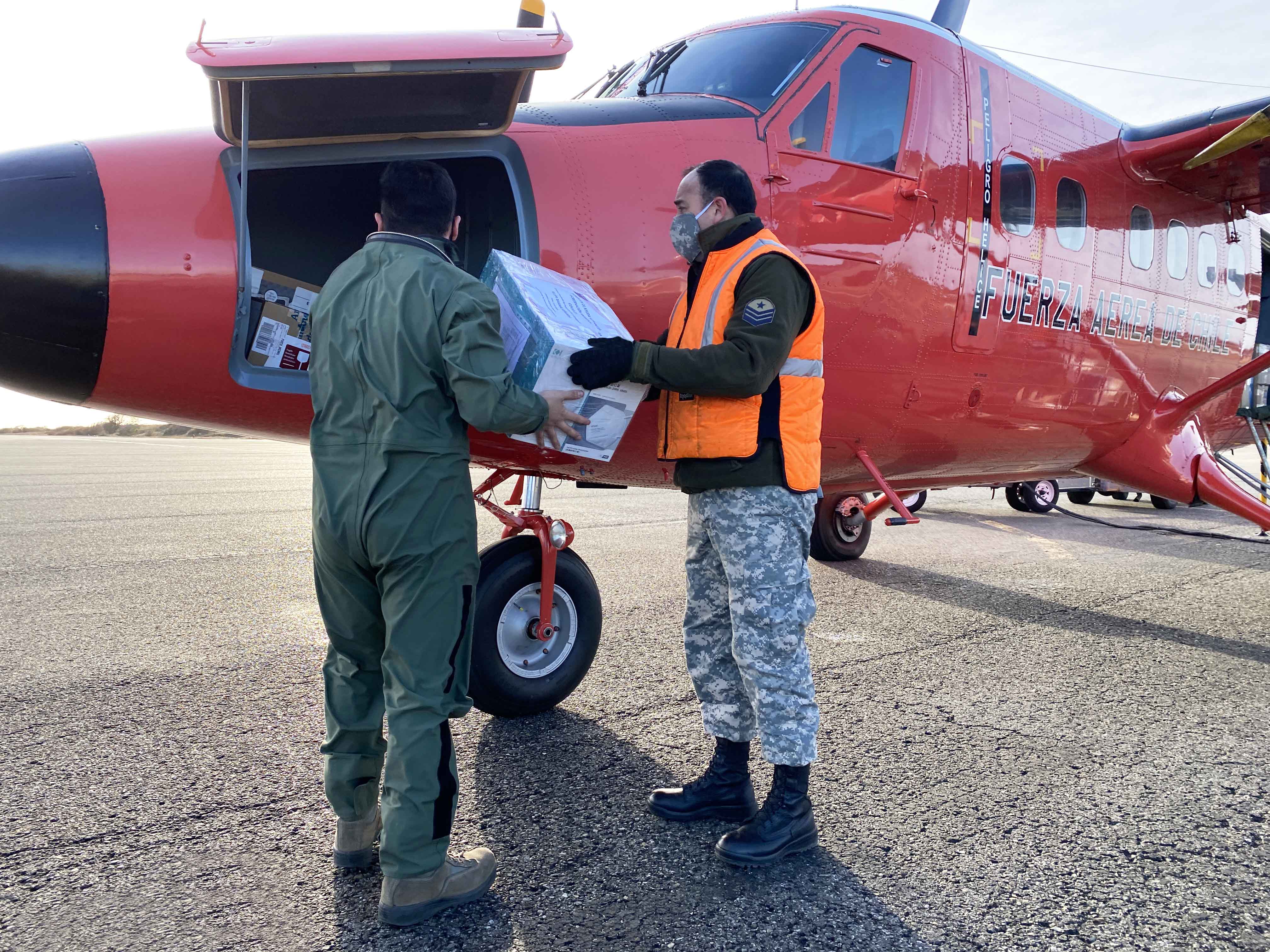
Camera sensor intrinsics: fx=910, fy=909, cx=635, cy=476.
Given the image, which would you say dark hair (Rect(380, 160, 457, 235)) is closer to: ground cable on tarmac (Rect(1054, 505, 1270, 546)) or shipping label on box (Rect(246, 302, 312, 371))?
shipping label on box (Rect(246, 302, 312, 371))

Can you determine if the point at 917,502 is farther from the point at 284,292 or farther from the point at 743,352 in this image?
the point at 284,292

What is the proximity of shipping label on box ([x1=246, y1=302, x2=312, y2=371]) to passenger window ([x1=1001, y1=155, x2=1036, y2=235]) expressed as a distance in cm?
353

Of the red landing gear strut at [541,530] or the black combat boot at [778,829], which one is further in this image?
the red landing gear strut at [541,530]

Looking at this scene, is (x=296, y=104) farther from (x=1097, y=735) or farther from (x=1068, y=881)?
(x=1097, y=735)

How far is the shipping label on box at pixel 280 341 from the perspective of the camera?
3049 millimetres

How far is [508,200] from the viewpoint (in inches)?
144

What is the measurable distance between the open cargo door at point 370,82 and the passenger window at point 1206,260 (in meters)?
5.59

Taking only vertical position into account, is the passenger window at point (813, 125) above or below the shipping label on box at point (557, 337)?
above

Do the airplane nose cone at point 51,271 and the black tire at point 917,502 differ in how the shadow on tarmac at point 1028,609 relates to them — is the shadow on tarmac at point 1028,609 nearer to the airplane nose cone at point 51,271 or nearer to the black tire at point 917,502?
the black tire at point 917,502

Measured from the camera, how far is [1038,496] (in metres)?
13.0

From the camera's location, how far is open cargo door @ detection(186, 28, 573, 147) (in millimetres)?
2695

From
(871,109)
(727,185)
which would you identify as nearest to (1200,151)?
(871,109)

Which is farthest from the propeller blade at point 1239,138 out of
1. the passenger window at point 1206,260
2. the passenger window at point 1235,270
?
the passenger window at point 1235,270

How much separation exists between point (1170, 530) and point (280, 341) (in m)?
11.2
